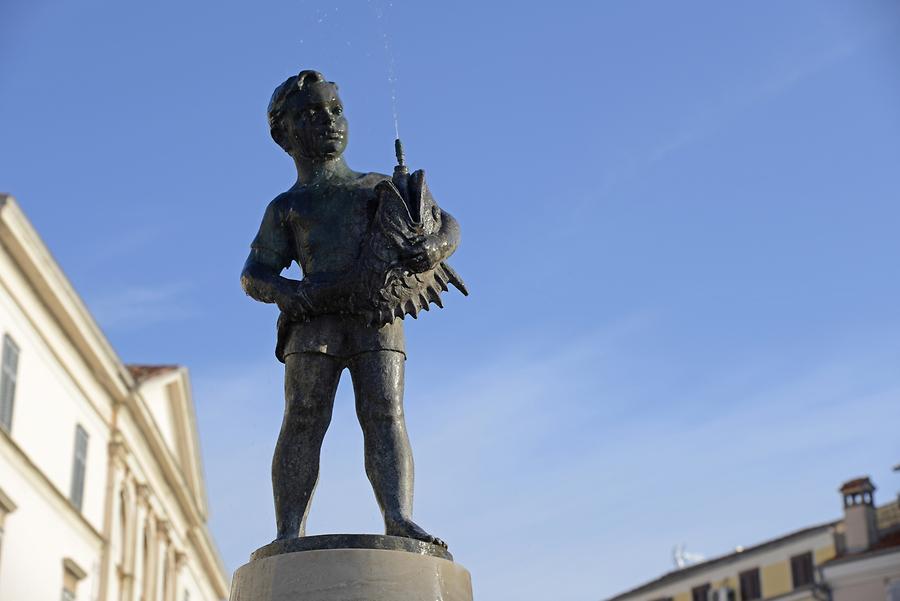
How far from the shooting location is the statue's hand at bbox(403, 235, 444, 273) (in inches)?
238

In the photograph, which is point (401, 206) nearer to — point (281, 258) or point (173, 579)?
point (281, 258)

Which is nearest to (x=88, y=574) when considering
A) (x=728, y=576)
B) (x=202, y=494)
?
(x=202, y=494)

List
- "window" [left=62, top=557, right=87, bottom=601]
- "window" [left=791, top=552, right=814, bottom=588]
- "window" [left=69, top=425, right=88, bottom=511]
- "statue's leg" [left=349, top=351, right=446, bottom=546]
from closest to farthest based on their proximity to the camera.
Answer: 1. "statue's leg" [left=349, top=351, right=446, bottom=546]
2. "window" [left=62, top=557, right=87, bottom=601]
3. "window" [left=69, top=425, right=88, bottom=511]
4. "window" [left=791, top=552, right=814, bottom=588]

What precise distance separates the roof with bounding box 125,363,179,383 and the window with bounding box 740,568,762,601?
1700 centimetres

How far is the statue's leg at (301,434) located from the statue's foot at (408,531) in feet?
1.35

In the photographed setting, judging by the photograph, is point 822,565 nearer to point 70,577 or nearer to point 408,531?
point 70,577

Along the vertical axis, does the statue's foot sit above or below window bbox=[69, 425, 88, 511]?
below

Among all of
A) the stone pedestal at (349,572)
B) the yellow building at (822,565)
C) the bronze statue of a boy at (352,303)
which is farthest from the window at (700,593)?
the stone pedestal at (349,572)

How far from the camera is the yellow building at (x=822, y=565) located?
33.3 meters

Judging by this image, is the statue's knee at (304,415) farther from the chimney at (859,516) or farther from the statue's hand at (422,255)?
the chimney at (859,516)

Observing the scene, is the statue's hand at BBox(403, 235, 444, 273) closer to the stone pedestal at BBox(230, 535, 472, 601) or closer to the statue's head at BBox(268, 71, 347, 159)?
the statue's head at BBox(268, 71, 347, 159)

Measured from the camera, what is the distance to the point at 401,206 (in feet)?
20.0

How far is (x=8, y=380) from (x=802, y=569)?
22.1m

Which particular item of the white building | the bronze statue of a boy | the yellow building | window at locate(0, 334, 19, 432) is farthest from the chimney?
the bronze statue of a boy
